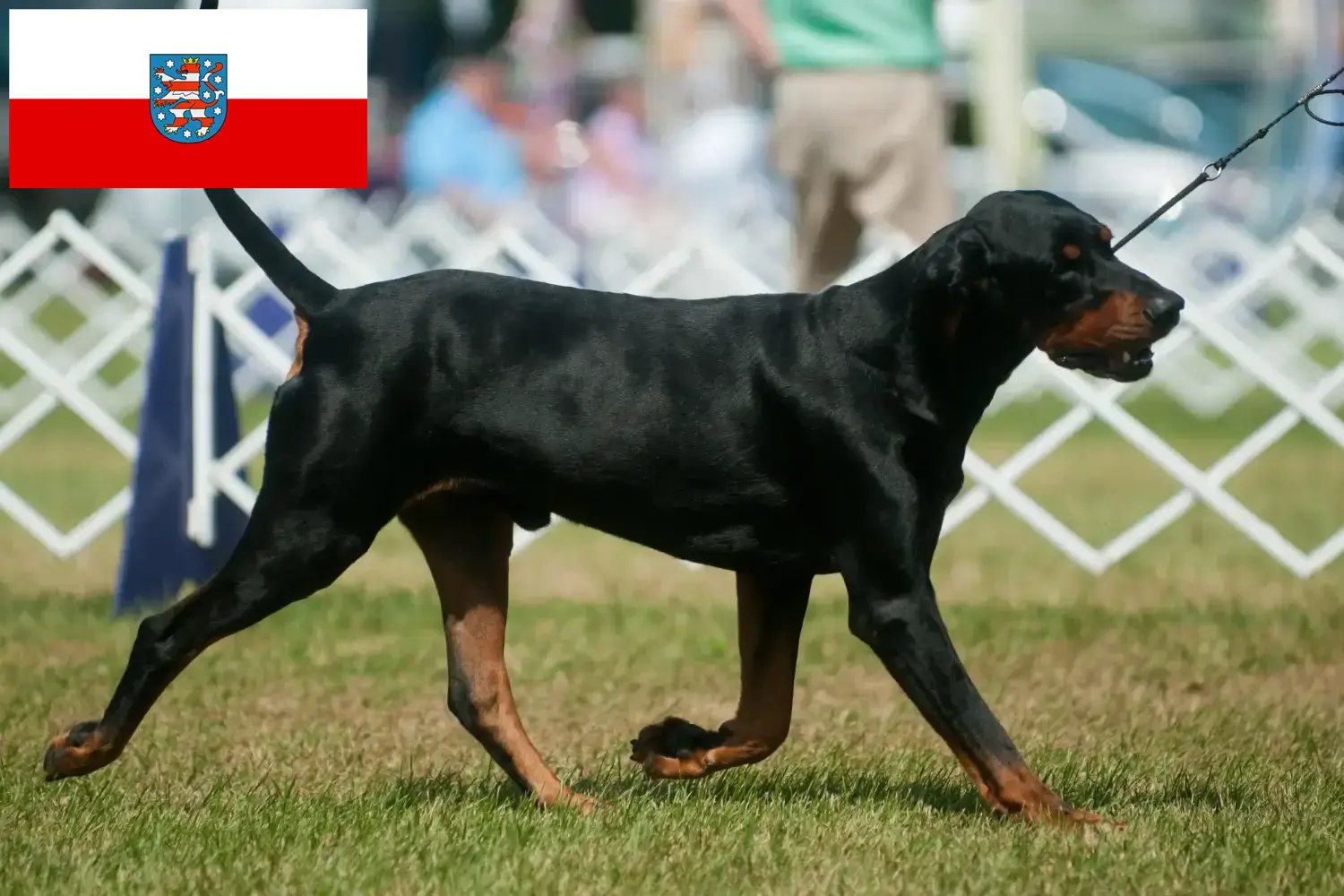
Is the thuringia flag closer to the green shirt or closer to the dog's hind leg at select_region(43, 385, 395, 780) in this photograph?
the dog's hind leg at select_region(43, 385, 395, 780)

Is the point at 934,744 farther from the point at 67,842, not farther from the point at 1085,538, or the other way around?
the point at 1085,538

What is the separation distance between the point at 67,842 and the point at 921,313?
1.98m

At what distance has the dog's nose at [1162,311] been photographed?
3.95m

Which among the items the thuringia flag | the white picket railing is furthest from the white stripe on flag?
the white picket railing

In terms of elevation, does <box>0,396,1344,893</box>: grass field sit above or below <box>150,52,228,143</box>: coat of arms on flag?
below

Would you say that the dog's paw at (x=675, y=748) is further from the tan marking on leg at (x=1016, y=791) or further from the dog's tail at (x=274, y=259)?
the dog's tail at (x=274, y=259)

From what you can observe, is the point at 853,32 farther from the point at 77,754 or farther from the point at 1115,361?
the point at 77,754

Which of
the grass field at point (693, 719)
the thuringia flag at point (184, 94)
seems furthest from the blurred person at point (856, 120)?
the thuringia flag at point (184, 94)

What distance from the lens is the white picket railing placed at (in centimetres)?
757

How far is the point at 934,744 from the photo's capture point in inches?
204

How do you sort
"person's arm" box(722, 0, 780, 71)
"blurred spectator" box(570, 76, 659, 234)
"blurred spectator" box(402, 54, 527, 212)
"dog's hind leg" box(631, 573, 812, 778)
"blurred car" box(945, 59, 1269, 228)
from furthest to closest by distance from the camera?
1. "blurred car" box(945, 59, 1269, 228)
2. "blurred spectator" box(570, 76, 659, 234)
3. "blurred spectator" box(402, 54, 527, 212)
4. "person's arm" box(722, 0, 780, 71)
5. "dog's hind leg" box(631, 573, 812, 778)

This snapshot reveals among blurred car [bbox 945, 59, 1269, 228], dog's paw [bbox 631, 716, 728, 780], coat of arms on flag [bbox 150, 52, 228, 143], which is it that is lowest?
blurred car [bbox 945, 59, 1269, 228]

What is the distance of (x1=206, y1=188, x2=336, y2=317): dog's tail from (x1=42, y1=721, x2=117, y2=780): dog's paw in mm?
983

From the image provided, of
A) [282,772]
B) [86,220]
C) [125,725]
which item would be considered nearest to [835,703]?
[282,772]
